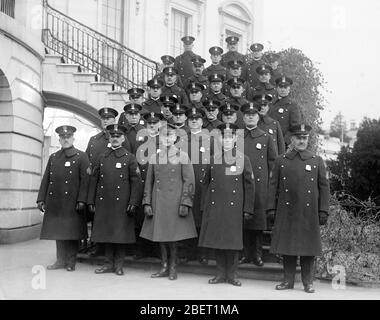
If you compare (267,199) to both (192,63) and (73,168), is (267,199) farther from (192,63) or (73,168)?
(192,63)

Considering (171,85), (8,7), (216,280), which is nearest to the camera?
(216,280)

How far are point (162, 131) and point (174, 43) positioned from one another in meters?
11.4

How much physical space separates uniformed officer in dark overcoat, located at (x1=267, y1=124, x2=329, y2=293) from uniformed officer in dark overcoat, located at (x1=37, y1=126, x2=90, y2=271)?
8.81 ft

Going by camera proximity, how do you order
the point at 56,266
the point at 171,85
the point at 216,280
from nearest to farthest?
the point at 216,280
the point at 56,266
the point at 171,85

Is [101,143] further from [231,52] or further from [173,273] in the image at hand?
[231,52]

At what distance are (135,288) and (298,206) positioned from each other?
218cm

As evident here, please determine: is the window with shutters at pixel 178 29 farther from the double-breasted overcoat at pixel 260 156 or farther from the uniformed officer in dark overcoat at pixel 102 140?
the double-breasted overcoat at pixel 260 156

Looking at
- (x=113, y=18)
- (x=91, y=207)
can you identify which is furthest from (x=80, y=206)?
(x=113, y=18)

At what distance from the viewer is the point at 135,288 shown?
6305mm

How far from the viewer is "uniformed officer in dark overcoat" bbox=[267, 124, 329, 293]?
636 centimetres

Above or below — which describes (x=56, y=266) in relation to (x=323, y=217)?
below

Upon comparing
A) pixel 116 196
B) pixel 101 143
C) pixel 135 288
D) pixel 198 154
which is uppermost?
pixel 101 143

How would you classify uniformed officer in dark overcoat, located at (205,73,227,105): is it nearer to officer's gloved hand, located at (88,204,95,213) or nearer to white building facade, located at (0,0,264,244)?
officer's gloved hand, located at (88,204,95,213)
